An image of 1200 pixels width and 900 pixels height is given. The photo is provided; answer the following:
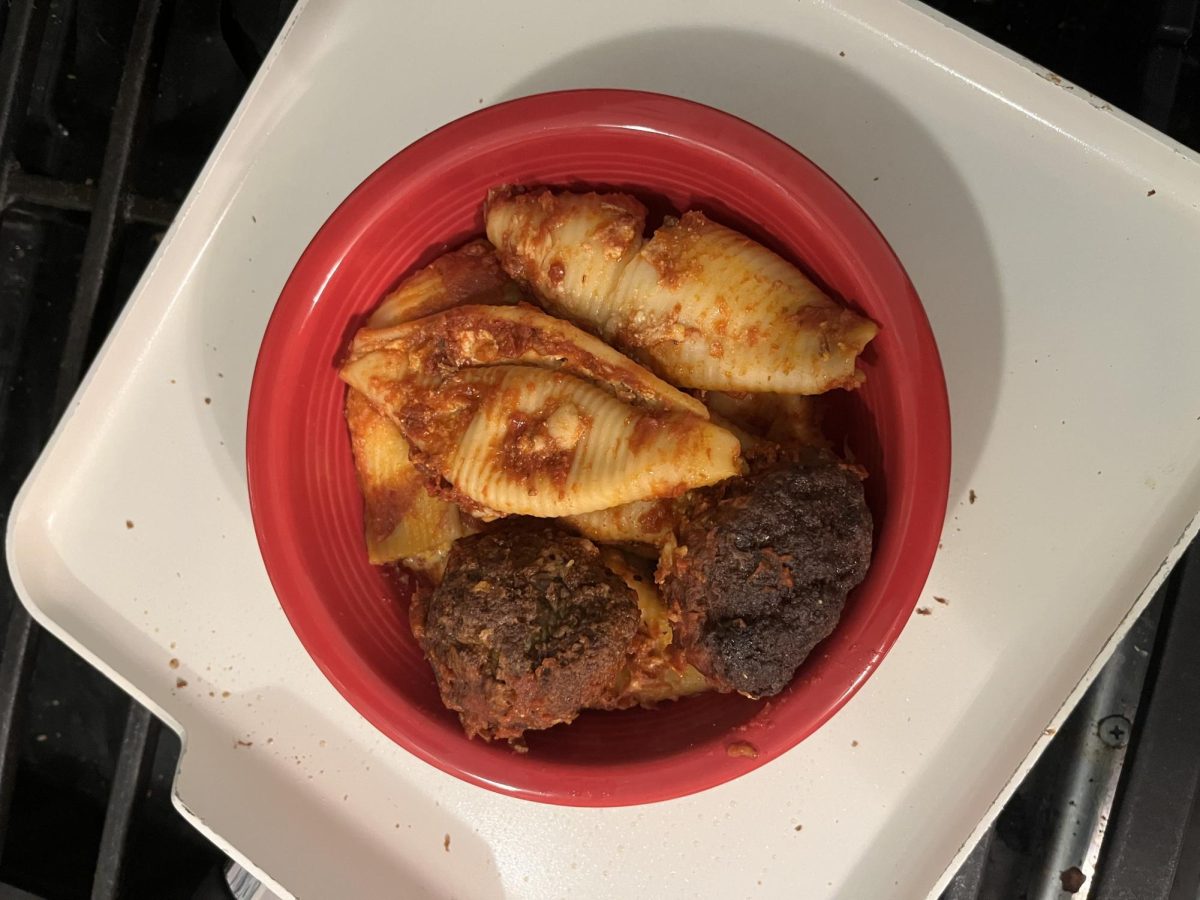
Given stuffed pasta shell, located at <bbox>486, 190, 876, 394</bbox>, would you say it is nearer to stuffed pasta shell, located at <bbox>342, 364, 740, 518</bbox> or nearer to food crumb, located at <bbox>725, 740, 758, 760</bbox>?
stuffed pasta shell, located at <bbox>342, 364, 740, 518</bbox>

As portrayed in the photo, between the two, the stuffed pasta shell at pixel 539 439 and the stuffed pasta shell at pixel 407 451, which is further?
the stuffed pasta shell at pixel 407 451

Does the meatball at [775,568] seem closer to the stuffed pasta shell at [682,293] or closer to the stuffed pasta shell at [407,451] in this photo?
the stuffed pasta shell at [682,293]

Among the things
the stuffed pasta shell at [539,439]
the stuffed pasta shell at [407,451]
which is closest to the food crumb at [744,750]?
the stuffed pasta shell at [539,439]

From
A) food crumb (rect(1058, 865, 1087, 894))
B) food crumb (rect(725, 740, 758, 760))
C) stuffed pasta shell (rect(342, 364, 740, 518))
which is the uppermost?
stuffed pasta shell (rect(342, 364, 740, 518))

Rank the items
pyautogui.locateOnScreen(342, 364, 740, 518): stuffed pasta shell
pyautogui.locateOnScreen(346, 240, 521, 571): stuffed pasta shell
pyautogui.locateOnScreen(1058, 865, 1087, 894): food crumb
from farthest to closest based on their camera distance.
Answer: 1. pyautogui.locateOnScreen(1058, 865, 1087, 894): food crumb
2. pyautogui.locateOnScreen(346, 240, 521, 571): stuffed pasta shell
3. pyautogui.locateOnScreen(342, 364, 740, 518): stuffed pasta shell

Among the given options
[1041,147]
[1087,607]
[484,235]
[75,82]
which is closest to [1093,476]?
[1087,607]

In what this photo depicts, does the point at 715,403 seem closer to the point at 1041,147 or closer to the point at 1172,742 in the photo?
the point at 1041,147

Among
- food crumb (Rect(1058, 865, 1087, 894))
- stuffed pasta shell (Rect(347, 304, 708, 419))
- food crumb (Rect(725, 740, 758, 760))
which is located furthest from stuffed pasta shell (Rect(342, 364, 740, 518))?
food crumb (Rect(1058, 865, 1087, 894))
